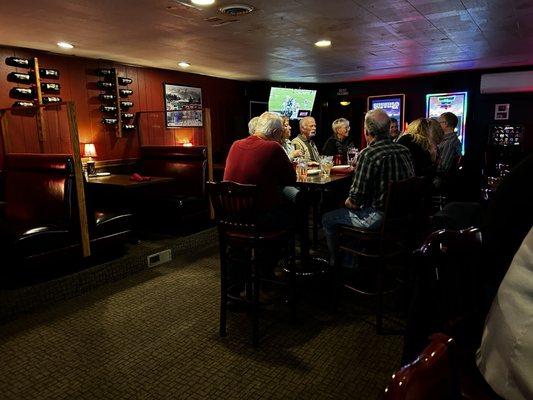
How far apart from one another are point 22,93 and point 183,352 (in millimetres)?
4376

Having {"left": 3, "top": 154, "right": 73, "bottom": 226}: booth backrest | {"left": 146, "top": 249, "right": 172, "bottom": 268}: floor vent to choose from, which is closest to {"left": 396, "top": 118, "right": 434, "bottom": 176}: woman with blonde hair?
{"left": 146, "top": 249, "right": 172, "bottom": 268}: floor vent

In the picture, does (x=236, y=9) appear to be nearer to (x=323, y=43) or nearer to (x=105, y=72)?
(x=323, y=43)

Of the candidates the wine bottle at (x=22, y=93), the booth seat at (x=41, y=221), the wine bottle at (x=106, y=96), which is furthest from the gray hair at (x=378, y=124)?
the wine bottle at (x=106, y=96)

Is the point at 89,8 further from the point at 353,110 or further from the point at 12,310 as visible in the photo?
the point at 353,110

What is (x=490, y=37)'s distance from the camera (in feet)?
15.6

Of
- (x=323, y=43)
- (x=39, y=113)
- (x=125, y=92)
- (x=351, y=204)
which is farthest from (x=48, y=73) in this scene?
(x=351, y=204)

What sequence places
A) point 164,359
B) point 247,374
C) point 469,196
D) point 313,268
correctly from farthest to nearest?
point 469,196 → point 313,268 → point 164,359 → point 247,374

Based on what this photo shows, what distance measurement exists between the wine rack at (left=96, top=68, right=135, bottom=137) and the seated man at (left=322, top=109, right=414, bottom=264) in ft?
15.4

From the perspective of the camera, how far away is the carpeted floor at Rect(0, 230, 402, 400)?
2154 millimetres

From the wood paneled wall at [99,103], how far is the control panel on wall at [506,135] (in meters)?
5.03

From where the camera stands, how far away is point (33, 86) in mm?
5199

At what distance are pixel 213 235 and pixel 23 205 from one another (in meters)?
2.05

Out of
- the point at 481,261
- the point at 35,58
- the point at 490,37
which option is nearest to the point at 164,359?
the point at 481,261

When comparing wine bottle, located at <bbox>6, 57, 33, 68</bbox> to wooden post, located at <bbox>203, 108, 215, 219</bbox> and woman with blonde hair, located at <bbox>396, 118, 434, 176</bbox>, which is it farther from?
woman with blonde hair, located at <bbox>396, 118, 434, 176</bbox>
